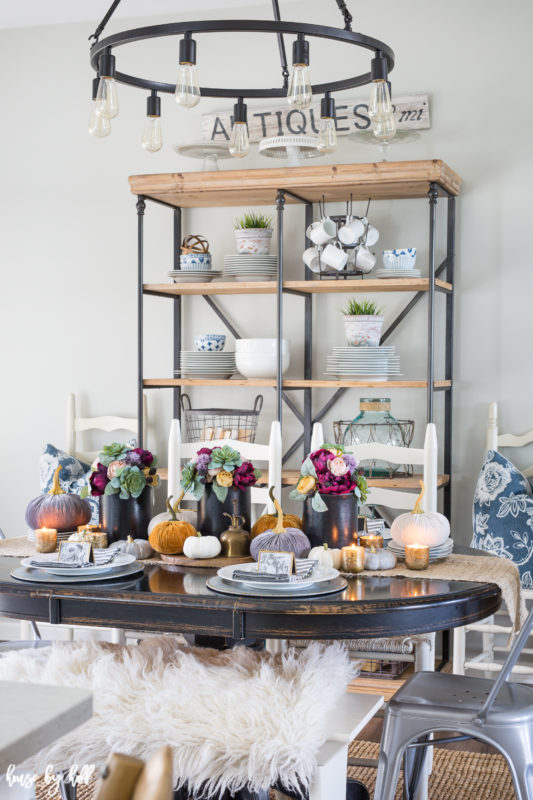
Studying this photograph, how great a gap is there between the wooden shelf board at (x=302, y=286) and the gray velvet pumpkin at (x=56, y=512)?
4.57 ft

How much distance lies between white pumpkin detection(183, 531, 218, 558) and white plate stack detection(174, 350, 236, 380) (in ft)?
5.06

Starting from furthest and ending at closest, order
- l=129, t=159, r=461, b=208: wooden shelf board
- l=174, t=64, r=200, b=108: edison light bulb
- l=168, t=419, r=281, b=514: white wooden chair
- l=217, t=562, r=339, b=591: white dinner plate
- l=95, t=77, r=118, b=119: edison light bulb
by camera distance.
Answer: l=129, t=159, r=461, b=208: wooden shelf board, l=168, t=419, r=281, b=514: white wooden chair, l=217, t=562, r=339, b=591: white dinner plate, l=95, t=77, r=118, b=119: edison light bulb, l=174, t=64, r=200, b=108: edison light bulb

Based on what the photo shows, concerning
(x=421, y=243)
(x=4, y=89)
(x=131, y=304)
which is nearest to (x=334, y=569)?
(x=421, y=243)

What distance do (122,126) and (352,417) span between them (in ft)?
5.19

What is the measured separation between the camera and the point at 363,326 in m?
3.51

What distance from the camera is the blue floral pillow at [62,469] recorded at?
3783 mm

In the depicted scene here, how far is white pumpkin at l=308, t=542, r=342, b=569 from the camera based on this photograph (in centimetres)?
212

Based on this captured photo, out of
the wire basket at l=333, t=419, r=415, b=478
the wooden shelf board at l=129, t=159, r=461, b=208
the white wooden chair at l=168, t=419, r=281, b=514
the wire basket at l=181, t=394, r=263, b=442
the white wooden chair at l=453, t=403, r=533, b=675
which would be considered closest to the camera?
the white wooden chair at l=168, t=419, r=281, b=514

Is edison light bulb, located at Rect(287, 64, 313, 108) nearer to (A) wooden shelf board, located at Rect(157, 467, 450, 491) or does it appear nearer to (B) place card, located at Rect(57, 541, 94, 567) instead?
(B) place card, located at Rect(57, 541, 94, 567)

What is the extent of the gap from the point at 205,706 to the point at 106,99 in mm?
1168

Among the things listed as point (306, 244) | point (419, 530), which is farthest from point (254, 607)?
point (306, 244)

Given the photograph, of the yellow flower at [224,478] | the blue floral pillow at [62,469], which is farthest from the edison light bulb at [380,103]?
the blue floral pillow at [62,469]

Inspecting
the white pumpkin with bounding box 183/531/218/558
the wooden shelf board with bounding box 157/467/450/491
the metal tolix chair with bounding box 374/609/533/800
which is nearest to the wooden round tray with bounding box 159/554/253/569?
the white pumpkin with bounding box 183/531/218/558

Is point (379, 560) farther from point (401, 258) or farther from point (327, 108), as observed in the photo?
point (401, 258)
